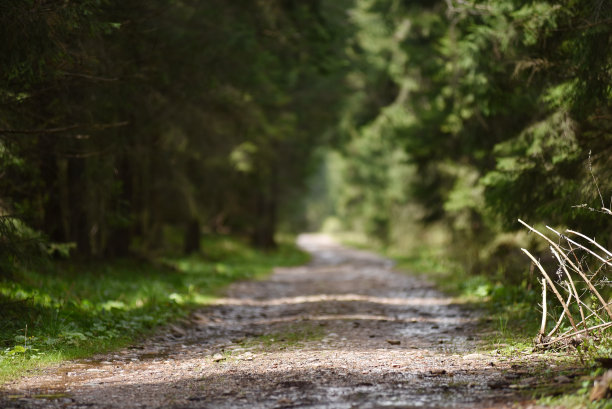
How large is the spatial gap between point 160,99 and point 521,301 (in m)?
8.32

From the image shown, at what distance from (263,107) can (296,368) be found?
1488cm

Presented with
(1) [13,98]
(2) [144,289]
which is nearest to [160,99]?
(2) [144,289]

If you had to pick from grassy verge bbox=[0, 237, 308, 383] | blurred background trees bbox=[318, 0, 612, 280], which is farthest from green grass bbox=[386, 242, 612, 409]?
grassy verge bbox=[0, 237, 308, 383]

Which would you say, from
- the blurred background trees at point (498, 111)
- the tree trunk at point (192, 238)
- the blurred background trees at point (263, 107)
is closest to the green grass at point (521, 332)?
the blurred background trees at point (498, 111)

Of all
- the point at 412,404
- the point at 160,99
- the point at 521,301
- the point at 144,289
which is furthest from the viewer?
the point at 160,99

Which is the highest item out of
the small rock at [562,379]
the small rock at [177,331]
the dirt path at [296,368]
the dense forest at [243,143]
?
the dense forest at [243,143]

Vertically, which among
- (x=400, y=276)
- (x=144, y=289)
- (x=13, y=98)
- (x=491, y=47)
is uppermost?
(x=491, y=47)

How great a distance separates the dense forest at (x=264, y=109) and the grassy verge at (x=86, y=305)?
27.7 inches

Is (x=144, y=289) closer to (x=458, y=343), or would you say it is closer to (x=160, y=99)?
(x=160, y=99)

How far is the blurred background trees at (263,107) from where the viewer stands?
23.4ft

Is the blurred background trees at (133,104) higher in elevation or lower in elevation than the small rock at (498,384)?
higher

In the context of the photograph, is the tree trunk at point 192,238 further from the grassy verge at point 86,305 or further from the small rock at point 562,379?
the small rock at point 562,379

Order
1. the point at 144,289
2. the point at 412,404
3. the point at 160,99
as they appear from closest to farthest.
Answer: the point at 412,404 → the point at 144,289 → the point at 160,99

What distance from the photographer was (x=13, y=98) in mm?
7152
